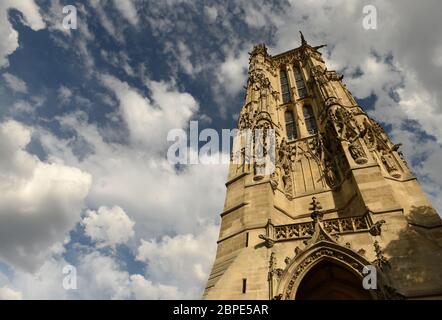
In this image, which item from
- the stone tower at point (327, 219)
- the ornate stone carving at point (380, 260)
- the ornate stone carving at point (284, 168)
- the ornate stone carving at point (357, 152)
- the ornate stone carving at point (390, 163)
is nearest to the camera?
the ornate stone carving at point (380, 260)

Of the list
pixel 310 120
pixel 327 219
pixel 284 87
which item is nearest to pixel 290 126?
pixel 310 120

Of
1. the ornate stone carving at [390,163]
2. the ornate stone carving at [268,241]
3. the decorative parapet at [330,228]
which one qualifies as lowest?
the ornate stone carving at [268,241]

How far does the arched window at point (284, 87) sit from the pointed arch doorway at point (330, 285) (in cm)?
1518

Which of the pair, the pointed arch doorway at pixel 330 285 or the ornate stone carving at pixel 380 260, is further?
the pointed arch doorway at pixel 330 285

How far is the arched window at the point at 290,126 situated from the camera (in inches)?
788

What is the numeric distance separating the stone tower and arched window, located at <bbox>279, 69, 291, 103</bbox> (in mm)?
3800

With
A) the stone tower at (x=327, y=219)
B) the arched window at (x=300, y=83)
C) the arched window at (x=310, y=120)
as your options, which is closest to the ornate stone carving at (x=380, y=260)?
the stone tower at (x=327, y=219)

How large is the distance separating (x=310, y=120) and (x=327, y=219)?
35.5 feet

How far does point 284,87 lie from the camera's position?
85.0 feet

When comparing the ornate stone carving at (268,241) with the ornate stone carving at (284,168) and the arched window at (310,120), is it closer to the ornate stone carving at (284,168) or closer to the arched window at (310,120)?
the ornate stone carving at (284,168)

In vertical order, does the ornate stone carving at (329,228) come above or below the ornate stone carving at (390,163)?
below

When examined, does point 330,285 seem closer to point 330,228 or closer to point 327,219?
point 330,228
